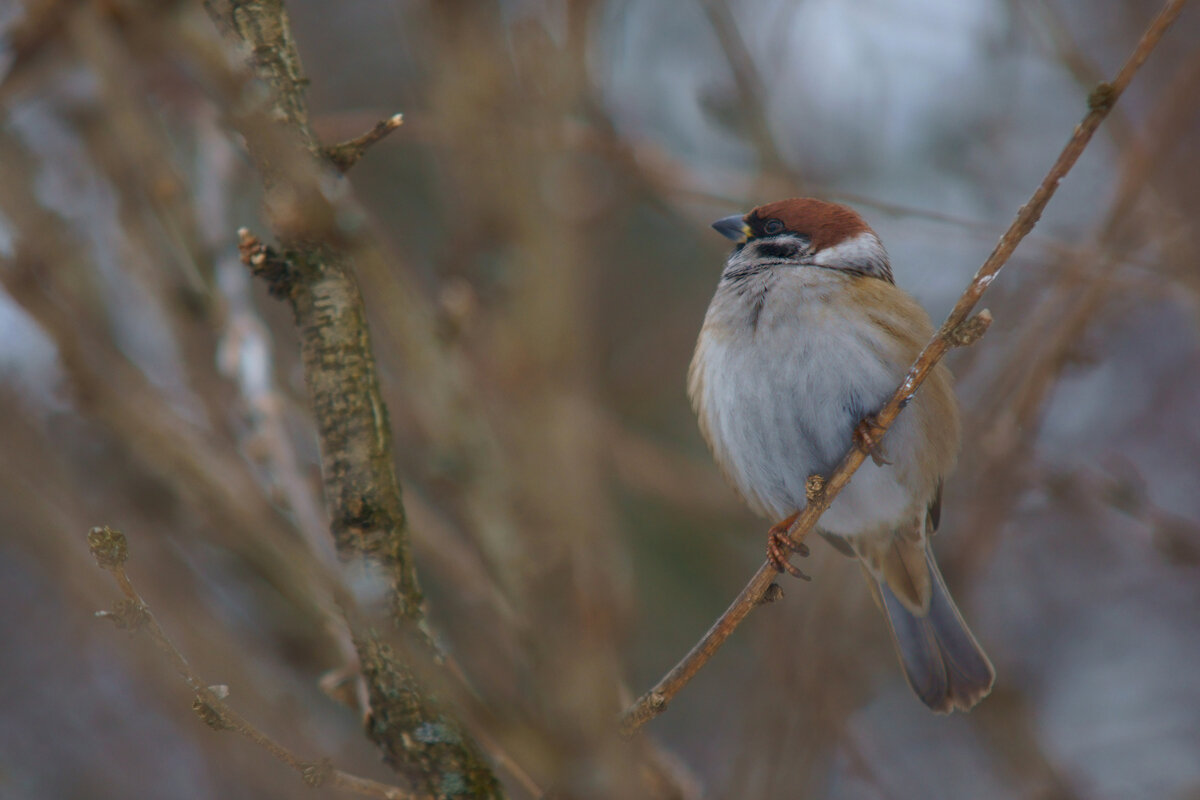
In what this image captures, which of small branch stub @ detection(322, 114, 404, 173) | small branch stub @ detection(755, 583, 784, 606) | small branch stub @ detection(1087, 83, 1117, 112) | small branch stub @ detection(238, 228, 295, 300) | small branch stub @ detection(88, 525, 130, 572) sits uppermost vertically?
small branch stub @ detection(322, 114, 404, 173)

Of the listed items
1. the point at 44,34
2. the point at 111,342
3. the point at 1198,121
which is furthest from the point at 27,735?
the point at 1198,121

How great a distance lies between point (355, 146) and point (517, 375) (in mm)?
675

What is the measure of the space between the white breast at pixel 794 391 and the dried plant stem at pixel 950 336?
69 cm

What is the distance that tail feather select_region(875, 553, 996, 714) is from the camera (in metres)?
3.00

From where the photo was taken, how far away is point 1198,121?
5.62m

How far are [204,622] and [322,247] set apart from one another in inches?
71.9

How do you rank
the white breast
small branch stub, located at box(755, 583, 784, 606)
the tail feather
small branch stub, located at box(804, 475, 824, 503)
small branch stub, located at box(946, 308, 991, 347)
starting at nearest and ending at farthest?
small branch stub, located at box(946, 308, 991, 347), small branch stub, located at box(755, 583, 784, 606), small branch stub, located at box(804, 475, 824, 503), the white breast, the tail feather

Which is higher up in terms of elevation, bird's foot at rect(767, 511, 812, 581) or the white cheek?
the white cheek

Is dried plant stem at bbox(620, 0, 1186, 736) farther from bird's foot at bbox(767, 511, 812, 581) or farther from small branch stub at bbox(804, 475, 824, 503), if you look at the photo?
bird's foot at bbox(767, 511, 812, 581)

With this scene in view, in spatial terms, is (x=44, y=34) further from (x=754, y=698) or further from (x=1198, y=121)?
(x=1198, y=121)

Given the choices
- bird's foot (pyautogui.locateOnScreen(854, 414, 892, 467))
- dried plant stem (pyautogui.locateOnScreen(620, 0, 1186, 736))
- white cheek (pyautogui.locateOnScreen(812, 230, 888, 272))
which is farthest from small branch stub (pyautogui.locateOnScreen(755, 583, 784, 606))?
white cheek (pyautogui.locateOnScreen(812, 230, 888, 272))

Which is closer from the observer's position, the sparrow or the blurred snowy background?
the blurred snowy background

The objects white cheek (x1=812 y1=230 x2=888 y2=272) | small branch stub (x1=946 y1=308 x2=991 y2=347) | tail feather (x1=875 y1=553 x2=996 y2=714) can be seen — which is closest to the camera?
small branch stub (x1=946 y1=308 x2=991 y2=347)

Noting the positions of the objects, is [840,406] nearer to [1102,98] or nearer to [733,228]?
[733,228]
